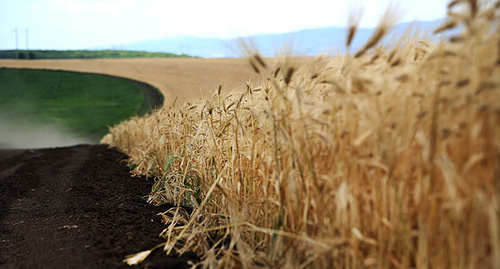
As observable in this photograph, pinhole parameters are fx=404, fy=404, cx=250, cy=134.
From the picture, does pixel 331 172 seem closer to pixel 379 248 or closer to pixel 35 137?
pixel 379 248

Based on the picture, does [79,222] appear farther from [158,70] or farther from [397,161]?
[158,70]

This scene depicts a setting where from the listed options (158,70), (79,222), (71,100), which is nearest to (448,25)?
(79,222)

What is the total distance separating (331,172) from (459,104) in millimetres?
676

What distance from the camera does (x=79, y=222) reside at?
3.87 m

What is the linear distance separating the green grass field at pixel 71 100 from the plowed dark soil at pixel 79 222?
1925 cm

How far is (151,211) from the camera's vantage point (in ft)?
13.1

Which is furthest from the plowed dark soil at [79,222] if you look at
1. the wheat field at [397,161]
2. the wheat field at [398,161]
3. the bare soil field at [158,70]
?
the bare soil field at [158,70]

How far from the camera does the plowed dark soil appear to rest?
9.43ft

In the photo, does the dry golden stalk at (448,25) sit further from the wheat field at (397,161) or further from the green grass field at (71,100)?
the green grass field at (71,100)

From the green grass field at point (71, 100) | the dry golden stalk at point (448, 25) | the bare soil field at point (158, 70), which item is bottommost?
the green grass field at point (71, 100)

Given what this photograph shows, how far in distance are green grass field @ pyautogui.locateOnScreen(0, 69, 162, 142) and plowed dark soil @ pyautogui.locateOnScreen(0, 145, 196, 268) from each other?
1925 cm

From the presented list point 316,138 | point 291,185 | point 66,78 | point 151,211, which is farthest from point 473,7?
point 66,78

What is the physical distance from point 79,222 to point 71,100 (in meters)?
33.8

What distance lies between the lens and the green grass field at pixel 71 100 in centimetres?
2873
